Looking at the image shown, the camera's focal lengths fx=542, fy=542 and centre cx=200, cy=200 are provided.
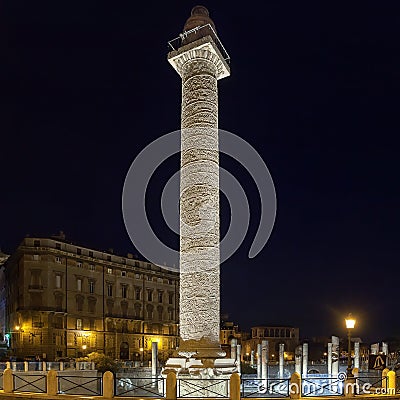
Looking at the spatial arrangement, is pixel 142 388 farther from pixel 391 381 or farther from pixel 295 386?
pixel 391 381

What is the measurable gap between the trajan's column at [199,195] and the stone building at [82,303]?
23.3 metres

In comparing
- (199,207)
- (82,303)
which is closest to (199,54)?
(199,207)

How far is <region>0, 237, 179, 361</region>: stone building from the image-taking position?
123 ft

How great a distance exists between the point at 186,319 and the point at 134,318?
31.2 m

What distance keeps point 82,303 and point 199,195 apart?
26.9 m

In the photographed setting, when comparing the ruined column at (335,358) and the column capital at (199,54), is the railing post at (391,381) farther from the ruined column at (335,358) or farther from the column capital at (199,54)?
the ruined column at (335,358)

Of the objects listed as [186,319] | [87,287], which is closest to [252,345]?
[87,287]

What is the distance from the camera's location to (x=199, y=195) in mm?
17266

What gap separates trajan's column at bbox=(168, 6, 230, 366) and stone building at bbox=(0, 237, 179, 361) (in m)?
23.3

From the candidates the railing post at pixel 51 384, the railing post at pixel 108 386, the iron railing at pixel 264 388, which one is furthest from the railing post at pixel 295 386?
the railing post at pixel 51 384

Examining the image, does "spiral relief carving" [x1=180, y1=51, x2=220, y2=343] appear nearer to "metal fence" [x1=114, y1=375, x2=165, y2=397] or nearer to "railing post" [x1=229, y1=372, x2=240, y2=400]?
"metal fence" [x1=114, y1=375, x2=165, y2=397]

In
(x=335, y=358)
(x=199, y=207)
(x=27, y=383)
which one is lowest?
(x=335, y=358)

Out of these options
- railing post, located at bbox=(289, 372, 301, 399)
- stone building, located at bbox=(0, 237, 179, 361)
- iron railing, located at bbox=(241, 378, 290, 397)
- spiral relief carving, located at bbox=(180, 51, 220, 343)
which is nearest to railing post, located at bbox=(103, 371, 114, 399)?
iron railing, located at bbox=(241, 378, 290, 397)

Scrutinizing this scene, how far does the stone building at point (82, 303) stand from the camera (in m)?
37.6
